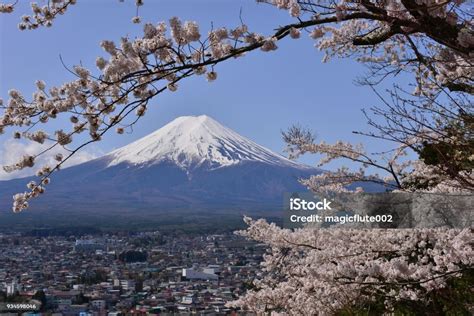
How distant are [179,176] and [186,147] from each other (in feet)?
22.9

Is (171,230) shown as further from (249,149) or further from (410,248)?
(249,149)

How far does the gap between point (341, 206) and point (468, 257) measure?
262 cm

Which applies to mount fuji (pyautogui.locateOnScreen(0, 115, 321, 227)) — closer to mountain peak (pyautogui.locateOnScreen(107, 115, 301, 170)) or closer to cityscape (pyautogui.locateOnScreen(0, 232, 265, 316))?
mountain peak (pyautogui.locateOnScreen(107, 115, 301, 170))

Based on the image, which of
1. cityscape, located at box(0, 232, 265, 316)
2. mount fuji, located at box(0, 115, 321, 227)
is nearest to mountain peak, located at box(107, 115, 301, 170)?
mount fuji, located at box(0, 115, 321, 227)

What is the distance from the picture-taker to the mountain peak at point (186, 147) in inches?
2616

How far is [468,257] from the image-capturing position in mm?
3807

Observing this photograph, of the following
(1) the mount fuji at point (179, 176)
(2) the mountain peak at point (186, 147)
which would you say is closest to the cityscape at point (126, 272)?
(1) the mount fuji at point (179, 176)

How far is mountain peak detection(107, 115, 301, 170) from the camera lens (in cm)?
6644

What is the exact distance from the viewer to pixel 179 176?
65125 mm

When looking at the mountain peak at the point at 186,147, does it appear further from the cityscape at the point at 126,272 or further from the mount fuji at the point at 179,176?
the cityscape at the point at 126,272

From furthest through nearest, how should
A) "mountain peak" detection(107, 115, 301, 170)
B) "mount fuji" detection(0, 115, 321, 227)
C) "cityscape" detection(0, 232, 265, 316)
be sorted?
"mountain peak" detection(107, 115, 301, 170) < "mount fuji" detection(0, 115, 321, 227) < "cityscape" detection(0, 232, 265, 316)

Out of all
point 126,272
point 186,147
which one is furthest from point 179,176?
point 126,272

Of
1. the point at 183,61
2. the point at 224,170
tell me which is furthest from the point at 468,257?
the point at 224,170

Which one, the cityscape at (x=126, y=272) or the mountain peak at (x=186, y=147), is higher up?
the mountain peak at (x=186, y=147)
